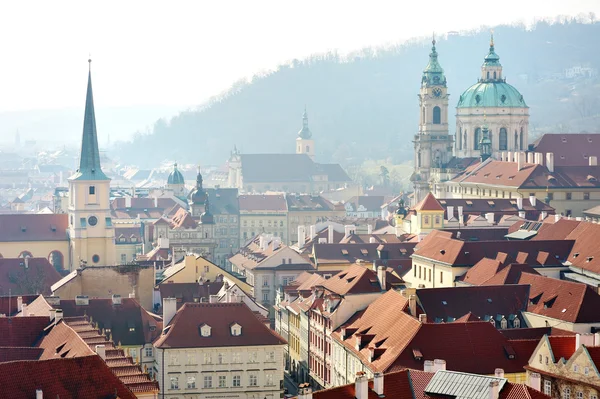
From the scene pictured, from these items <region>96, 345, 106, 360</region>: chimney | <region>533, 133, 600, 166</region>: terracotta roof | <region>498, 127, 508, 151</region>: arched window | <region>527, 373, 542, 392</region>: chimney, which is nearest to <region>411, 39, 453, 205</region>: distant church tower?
<region>498, 127, 508, 151</region>: arched window

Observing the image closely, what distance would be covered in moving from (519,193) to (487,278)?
53.8 m

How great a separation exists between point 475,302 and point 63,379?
3147 centimetres

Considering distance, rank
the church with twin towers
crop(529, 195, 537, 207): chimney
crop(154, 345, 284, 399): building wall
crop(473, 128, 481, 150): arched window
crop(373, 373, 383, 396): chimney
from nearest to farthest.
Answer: crop(373, 373, 383, 396): chimney
crop(154, 345, 284, 399): building wall
crop(529, 195, 537, 207): chimney
the church with twin towers
crop(473, 128, 481, 150): arched window

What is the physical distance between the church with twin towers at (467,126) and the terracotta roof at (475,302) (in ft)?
284

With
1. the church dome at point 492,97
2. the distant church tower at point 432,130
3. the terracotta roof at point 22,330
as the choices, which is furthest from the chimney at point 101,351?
the church dome at point 492,97

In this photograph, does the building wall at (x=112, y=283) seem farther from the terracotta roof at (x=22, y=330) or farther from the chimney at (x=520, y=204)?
the chimney at (x=520, y=204)

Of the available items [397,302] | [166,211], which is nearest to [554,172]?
[166,211]

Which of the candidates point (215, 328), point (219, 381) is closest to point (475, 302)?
point (215, 328)

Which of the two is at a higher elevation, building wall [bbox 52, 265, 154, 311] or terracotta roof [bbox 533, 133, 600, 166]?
terracotta roof [bbox 533, 133, 600, 166]

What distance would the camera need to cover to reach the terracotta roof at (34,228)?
4749 inches

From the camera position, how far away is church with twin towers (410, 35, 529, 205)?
166250mm

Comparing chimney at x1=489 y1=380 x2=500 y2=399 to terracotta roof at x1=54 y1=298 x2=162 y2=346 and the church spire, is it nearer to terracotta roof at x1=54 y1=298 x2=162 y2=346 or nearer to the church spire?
terracotta roof at x1=54 y1=298 x2=162 y2=346

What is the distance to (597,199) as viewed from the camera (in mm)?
137750

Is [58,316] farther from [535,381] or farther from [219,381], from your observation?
[535,381]
